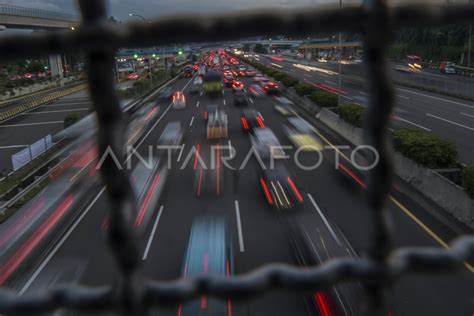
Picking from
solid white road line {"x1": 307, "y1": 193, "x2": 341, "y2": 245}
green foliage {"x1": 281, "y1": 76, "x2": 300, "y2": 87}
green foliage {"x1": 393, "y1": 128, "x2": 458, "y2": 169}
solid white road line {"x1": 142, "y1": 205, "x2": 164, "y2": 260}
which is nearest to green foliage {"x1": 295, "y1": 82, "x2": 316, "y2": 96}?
green foliage {"x1": 281, "y1": 76, "x2": 300, "y2": 87}

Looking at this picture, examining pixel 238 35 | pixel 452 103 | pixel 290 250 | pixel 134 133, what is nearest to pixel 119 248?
pixel 238 35

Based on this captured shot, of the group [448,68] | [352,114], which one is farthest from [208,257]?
[448,68]

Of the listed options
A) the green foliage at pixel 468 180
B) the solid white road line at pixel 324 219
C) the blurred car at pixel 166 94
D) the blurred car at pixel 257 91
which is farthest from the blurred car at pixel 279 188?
the blurred car at pixel 166 94

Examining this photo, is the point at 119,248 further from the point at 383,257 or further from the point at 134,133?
the point at 134,133

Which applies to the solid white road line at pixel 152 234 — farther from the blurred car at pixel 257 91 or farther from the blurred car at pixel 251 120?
the blurred car at pixel 257 91

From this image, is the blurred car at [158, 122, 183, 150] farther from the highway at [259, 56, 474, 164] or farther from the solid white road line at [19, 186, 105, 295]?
the highway at [259, 56, 474, 164]

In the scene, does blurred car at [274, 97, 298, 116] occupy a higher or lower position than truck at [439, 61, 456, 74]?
lower

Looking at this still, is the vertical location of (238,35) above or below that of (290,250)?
above
